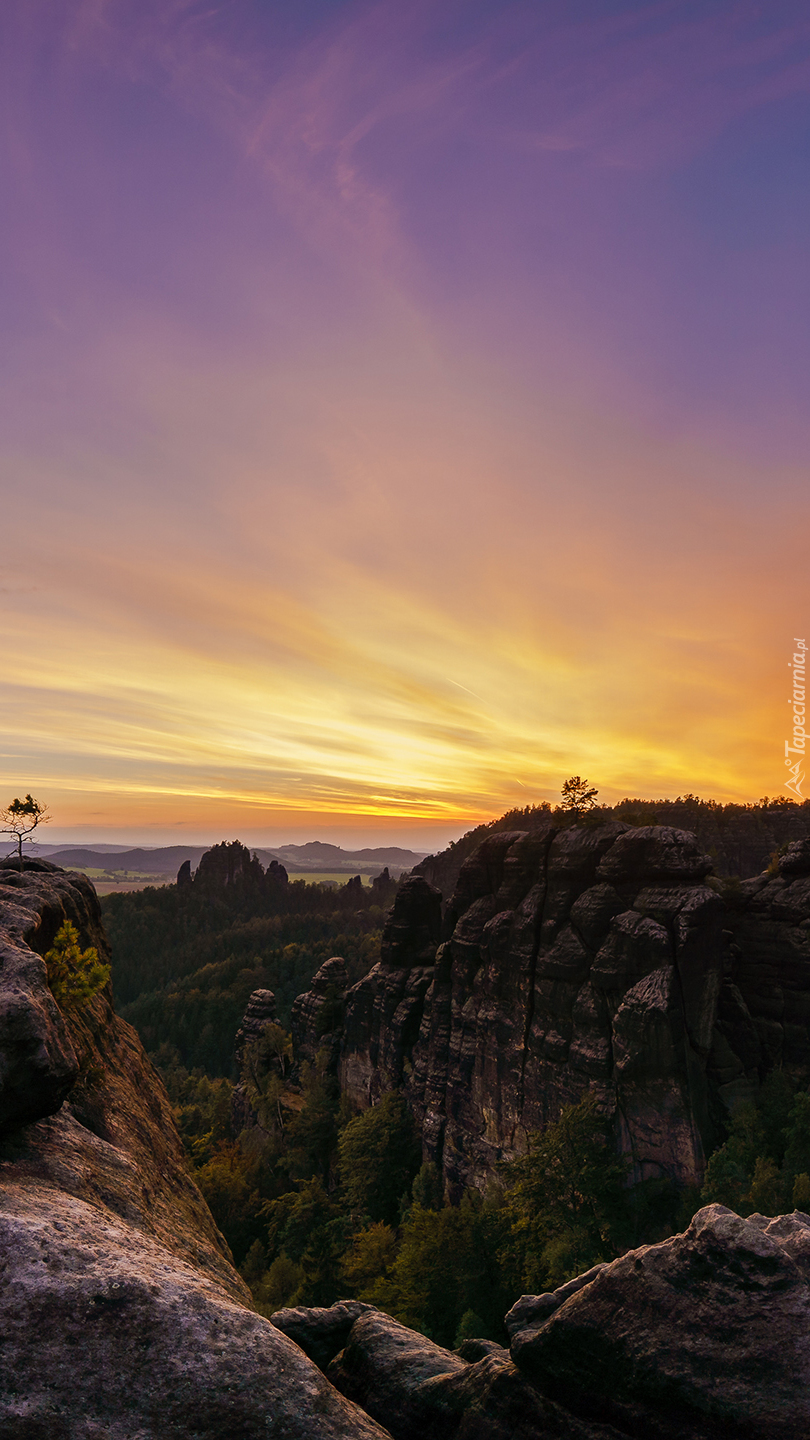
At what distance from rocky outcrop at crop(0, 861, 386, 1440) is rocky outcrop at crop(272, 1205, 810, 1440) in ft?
8.78

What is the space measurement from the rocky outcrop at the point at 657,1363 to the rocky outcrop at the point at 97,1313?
2.68 meters

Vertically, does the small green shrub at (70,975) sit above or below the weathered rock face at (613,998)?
above

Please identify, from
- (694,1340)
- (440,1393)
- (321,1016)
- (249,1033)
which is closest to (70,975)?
(440,1393)

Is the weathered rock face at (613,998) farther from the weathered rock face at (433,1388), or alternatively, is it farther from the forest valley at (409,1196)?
the weathered rock face at (433,1388)

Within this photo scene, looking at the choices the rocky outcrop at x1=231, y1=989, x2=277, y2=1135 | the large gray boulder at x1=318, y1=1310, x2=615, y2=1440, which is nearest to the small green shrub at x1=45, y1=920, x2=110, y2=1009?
the large gray boulder at x1=318, y1=1310, x2=615, y2=1440

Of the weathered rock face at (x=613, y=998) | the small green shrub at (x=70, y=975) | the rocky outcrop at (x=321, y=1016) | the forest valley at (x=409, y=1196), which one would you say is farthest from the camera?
the rocky outcrop at (x=321, y=1016)

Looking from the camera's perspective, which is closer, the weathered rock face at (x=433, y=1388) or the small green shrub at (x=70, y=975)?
the weathered rock face at (x=433, y=1388)

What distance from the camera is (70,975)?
13.6 m

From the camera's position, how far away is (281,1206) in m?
59.1

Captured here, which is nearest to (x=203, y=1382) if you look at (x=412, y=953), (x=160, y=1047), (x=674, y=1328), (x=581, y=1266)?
(x=674, y=1328)

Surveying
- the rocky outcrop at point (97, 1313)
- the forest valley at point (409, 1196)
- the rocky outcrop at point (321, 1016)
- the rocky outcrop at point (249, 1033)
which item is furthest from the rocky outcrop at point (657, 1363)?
the rocky outcrop at point (249, 1033)

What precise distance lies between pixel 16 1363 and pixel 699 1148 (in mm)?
39178

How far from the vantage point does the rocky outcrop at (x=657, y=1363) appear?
7.29m

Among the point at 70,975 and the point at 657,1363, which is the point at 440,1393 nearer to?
the point at 657,1363
